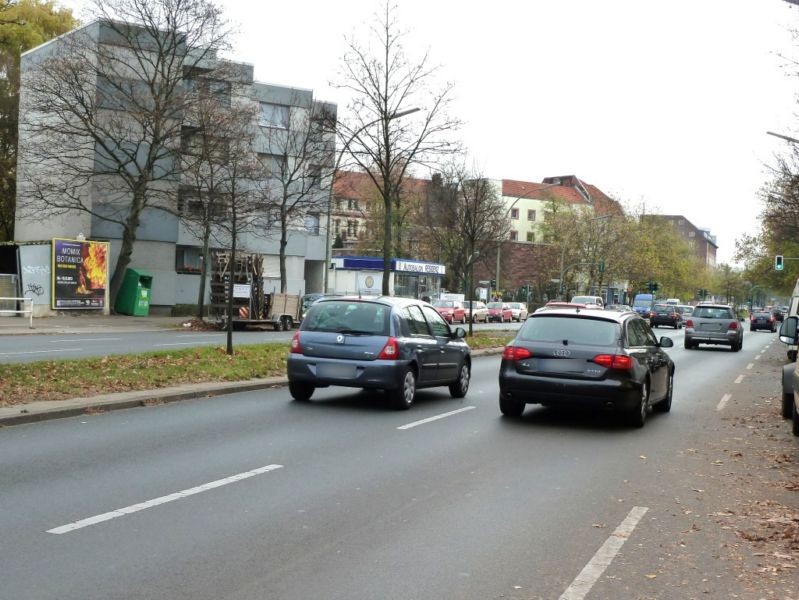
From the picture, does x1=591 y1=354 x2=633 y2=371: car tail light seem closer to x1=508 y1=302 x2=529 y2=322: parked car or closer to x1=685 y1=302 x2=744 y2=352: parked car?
x1=685 y1=302 x2=744 y2=352: parked car

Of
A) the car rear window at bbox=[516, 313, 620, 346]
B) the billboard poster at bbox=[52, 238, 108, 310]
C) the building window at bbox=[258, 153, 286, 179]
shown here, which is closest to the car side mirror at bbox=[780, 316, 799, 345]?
the car rear window at bbox=[516, 313, 620, 346]

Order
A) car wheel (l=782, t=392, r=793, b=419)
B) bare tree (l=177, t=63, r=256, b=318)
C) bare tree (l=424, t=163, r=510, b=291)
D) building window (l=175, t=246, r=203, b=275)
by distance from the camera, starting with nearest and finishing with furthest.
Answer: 1. car wheel (l=782, t=392, r=793, b=419)
2. bare tree (l=177, t=63, r=256, b=318)
3. building window (l=175, t=246, r=203, b=275)
4. bare tree (l=424, t=163, r=510, b=291)

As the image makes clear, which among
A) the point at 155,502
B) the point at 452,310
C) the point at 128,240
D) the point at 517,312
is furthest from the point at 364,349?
the point at 517,312

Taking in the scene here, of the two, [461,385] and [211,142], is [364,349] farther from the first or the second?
[211,142]

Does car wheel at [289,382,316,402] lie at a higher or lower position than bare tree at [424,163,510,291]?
lower

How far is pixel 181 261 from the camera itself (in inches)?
1935

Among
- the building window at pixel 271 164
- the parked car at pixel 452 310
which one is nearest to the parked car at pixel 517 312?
the parked car at pixel 452 310

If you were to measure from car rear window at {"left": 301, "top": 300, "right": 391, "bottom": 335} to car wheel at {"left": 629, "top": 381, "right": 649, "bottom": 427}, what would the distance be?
3497mm

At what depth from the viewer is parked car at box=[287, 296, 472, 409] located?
12.1 meters

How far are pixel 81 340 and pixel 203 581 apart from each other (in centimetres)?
2130

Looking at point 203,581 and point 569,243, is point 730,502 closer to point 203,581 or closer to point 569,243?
point 203,581

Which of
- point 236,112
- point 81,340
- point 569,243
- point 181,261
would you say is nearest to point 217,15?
point 236,112

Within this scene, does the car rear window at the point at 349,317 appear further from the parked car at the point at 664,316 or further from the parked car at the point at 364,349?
the parked car at the point at 664,316

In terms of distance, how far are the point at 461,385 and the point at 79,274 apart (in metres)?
27.7
